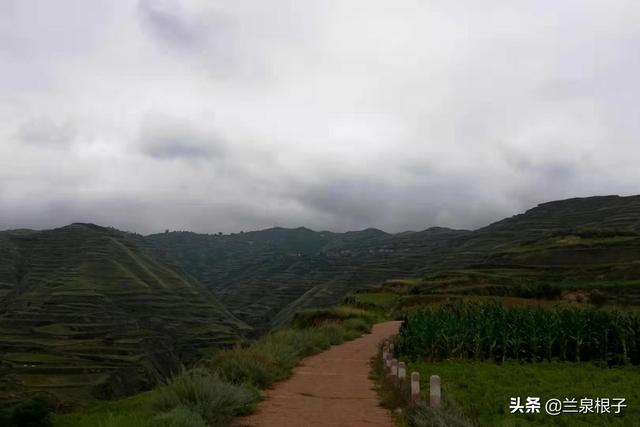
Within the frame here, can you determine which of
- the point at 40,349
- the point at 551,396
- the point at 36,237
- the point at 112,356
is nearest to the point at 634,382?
the point at 551,396

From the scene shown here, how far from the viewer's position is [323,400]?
13.3 metres

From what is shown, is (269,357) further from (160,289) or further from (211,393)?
(160,289)

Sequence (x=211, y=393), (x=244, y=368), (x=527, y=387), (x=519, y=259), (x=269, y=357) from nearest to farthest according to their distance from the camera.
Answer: (x=211, y=393) → (x=244, y=368) → (x=527, y=387) → (x=269, y=357) → (x=519, y=259)

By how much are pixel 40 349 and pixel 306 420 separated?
276 ft

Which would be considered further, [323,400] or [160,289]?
[160,289]

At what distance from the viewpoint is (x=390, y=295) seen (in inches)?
2896

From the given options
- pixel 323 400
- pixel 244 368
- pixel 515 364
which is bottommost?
pixel 515 364

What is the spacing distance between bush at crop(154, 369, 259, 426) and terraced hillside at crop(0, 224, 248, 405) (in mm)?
34750

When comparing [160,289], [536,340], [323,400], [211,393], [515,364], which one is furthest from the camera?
[160,289]

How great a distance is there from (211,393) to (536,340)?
16285 mm

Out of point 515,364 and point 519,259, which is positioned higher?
point 519,259

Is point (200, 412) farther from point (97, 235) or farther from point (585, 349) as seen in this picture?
point (97, 235)

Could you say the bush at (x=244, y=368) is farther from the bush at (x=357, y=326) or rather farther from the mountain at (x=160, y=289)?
the bush at (x=357, y=326)

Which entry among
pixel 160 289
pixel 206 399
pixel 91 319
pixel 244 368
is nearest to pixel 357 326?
pixel 244 368
